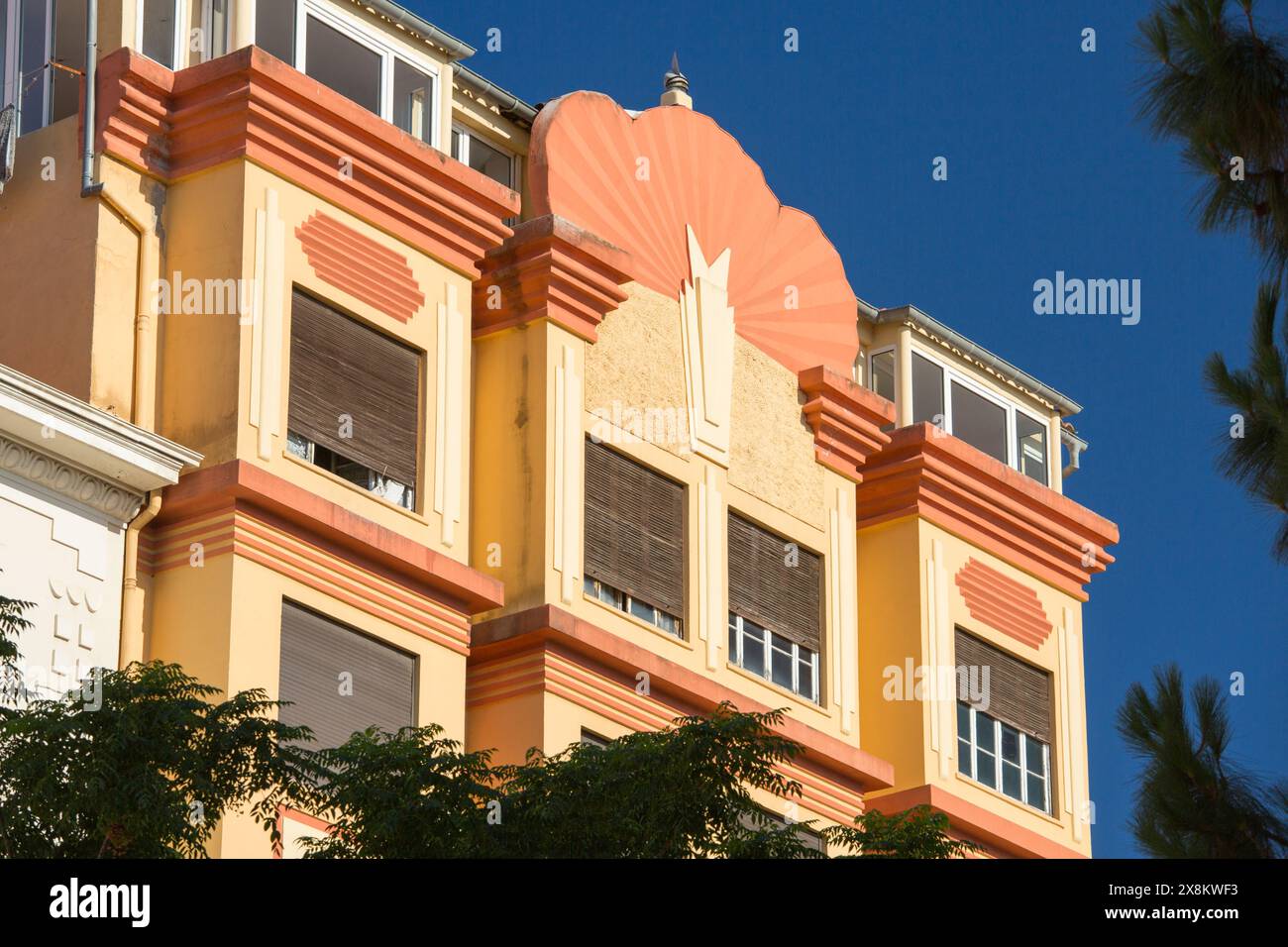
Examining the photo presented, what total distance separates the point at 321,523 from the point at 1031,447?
48.6 feet

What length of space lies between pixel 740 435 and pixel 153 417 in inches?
314

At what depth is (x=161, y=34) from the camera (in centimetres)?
3222

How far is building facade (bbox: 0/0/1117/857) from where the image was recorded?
30.5 meters

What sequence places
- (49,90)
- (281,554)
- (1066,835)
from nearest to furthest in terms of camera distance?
(281,554)
(49,90)
(1066,835)

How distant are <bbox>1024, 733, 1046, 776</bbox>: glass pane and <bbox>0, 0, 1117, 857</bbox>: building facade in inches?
3.2

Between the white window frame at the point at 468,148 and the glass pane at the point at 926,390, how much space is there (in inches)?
278

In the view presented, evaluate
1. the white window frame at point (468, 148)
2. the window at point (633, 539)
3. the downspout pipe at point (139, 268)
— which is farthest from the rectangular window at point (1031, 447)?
the downspout pipe at point (139, 268)

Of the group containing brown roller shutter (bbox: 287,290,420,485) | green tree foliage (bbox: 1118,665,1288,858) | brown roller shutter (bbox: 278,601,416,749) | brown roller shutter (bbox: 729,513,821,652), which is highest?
brown roller shutter (bbox: 287,290,420,485)

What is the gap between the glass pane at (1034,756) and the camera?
39156 millimetres

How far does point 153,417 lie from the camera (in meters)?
30.7

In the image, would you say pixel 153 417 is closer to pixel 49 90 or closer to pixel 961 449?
pixel 49 90

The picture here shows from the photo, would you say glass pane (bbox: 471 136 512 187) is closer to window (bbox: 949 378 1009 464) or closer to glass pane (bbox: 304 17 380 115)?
glass pane (bbox: 304 17 380 115)

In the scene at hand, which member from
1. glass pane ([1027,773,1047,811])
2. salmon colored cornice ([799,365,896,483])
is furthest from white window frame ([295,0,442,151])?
glass pane ([1027,773,1047,811])

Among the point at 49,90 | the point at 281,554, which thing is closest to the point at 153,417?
the point at 281,554
